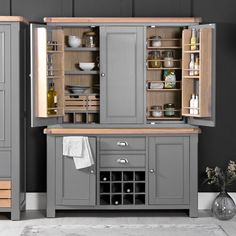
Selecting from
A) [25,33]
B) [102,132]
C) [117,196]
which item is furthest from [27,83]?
[117,196]

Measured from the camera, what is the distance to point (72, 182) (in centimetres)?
655

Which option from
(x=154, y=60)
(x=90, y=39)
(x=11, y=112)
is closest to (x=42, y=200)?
(x=11, y=112)

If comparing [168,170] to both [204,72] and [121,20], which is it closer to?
[204,72]

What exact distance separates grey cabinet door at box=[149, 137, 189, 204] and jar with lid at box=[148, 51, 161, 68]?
755mm

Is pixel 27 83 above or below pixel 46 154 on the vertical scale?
above

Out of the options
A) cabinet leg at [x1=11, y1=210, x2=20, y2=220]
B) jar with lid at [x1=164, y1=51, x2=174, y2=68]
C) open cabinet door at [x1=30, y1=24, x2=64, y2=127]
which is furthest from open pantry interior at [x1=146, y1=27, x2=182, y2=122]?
cabinet leg at [x1=11, y1=210, x2=20, y2=220]

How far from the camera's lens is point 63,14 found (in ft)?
22.6

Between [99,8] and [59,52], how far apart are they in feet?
2.31

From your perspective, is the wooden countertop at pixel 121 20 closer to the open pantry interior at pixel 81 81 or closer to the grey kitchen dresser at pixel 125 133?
the grey kitchen dresser at pixel 125 133

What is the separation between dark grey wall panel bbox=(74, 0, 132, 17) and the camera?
6906mm

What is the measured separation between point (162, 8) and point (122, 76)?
87cm

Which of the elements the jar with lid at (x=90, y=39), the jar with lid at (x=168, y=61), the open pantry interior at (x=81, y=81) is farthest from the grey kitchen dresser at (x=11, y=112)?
the jar with lid at (x=168, y=61)

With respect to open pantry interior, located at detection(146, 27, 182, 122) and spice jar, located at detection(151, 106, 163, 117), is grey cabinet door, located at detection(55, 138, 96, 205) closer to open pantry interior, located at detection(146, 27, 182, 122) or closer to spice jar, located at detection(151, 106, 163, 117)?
spice jar, located at detection(151, 106, 163, 117)

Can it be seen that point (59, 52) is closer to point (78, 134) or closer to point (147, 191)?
point (78, 134)
